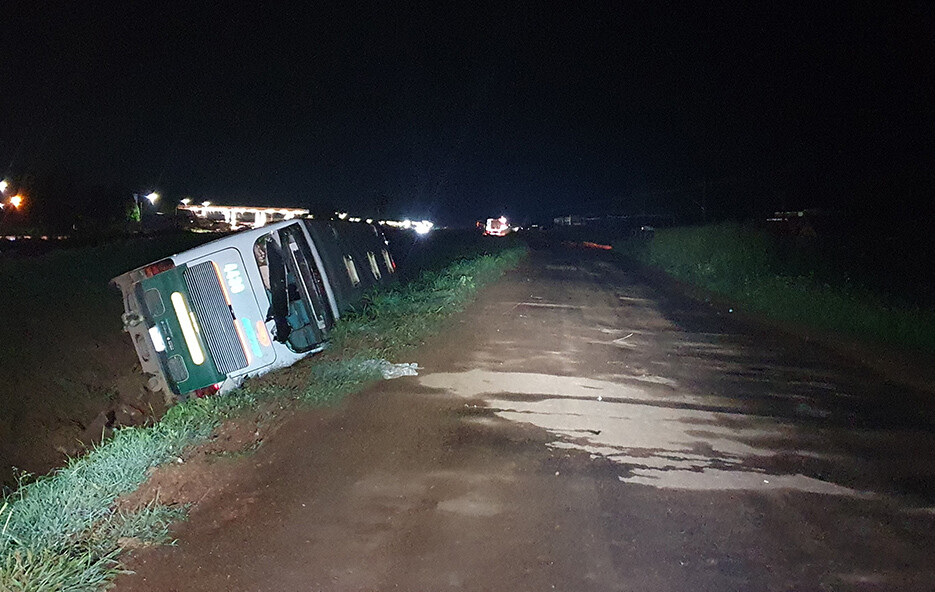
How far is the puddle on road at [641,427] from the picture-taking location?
6.35m

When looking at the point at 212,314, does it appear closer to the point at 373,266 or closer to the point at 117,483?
the point at 117,483

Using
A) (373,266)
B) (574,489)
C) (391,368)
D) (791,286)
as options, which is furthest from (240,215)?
(574,489)

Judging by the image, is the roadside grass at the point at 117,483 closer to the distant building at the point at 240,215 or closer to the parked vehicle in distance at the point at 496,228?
the distant building at the point at 240,215

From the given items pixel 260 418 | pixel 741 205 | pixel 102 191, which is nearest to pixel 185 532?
pixel 260 418

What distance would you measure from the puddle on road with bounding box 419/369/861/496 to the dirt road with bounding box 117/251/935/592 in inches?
1.1

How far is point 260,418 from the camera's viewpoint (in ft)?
24.5

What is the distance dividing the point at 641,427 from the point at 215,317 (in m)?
5.53

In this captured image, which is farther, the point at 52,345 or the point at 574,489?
the point at 52,345

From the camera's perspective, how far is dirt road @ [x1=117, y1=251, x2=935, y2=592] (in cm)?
466

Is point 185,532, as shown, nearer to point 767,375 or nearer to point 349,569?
point 349,569

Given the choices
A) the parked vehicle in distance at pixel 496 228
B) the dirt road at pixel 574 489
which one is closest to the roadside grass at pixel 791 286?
the dirt road at pixel 574 489

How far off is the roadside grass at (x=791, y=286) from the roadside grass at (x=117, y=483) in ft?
29.6

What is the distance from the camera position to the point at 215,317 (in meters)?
9.77

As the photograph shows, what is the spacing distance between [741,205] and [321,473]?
3836 centimetres
